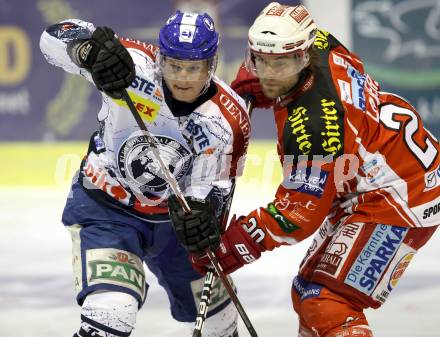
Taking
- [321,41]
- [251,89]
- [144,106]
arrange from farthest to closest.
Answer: [251,89], [321,41], [144,106]

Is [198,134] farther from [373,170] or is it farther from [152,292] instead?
[152,292]

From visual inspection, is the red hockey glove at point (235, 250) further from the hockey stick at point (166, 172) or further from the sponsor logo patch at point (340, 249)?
the sponsor logo patch at point (340, 249)

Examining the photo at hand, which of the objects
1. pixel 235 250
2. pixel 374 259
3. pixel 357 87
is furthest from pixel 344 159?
pixel 235 250

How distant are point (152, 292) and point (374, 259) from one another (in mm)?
1972

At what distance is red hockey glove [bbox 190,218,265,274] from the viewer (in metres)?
3.96

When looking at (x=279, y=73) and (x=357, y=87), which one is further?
(x=357, y=87)

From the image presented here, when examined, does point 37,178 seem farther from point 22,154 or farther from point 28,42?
point 28,42

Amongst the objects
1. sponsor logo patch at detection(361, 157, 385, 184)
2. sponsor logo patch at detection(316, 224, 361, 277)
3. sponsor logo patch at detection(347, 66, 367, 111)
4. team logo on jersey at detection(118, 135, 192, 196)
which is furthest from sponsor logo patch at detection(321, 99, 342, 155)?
team logo on jersey at detection(118, 135, 192, 196)

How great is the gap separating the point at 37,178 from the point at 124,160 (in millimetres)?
3992

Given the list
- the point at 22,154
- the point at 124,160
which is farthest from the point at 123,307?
the point at 22,154

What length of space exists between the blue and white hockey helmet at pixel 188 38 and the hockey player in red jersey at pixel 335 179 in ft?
0.54

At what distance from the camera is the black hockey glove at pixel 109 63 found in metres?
3.87

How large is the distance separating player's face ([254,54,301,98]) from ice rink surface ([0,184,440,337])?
157 cm

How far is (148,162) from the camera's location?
4.19m
